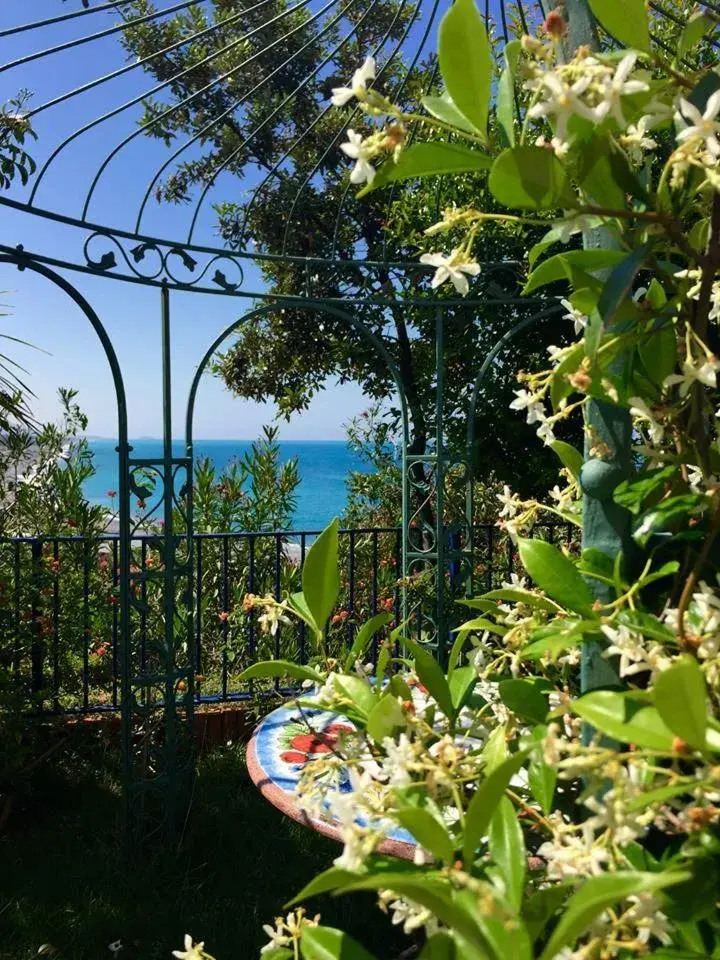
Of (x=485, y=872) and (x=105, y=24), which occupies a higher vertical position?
(x=105, y=24)

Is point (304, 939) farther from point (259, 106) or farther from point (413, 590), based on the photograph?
point (259, 106)

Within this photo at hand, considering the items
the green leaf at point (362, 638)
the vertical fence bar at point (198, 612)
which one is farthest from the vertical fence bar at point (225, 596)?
the green leaf at point (362, 638)

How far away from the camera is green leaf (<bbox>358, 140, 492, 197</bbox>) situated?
2.14ft

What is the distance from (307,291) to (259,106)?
3.56 meters

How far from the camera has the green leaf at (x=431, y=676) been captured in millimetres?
753

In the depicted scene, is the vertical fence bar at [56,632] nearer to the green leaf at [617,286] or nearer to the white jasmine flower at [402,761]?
the white jasmine flower at [402,761]

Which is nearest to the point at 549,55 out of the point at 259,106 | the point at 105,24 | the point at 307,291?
the point at 105,24

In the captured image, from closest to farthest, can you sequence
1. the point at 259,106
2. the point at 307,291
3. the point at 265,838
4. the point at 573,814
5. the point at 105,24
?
the point at 573,814
the point at 105,24
the point at 307,291
the point at 265,838
the point at 259,106

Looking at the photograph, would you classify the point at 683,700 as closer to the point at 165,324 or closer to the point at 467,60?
the point at 467,60

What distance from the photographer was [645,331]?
72 centimetres

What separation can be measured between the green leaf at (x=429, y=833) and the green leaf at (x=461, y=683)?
317mm

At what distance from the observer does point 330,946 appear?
22.9 inches

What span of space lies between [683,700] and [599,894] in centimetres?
12

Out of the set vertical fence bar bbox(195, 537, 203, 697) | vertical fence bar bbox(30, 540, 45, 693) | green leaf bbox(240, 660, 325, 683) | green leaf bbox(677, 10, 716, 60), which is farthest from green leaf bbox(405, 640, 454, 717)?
vertical fence bar bbox(30, 540, 45, 693)
